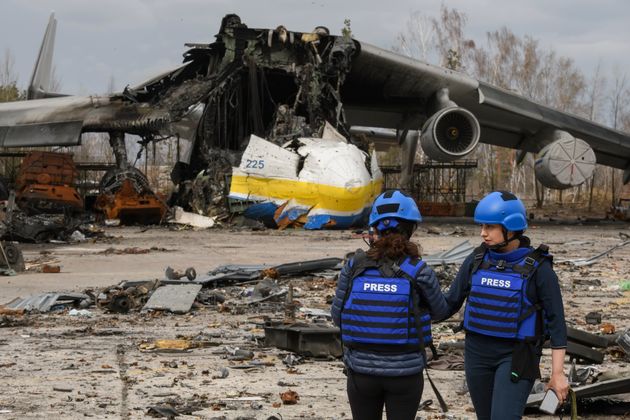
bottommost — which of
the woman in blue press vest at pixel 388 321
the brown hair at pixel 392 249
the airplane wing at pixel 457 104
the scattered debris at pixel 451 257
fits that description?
the scattered debris at pixel 451 257

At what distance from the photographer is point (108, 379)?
6.58m

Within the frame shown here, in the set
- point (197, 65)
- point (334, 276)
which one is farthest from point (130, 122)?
point (334, 276)

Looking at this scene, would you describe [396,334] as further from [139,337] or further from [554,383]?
[139,337]

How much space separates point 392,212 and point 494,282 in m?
0.62

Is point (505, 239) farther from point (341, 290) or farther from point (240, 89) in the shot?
point (240, 89)

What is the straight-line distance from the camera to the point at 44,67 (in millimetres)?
35500

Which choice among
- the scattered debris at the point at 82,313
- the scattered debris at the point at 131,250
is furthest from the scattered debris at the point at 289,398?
the scattered debris at the point at 131,250

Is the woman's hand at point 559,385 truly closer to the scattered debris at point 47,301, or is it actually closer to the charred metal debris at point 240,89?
the scattered debris at point 47,301

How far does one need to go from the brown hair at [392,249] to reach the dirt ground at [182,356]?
1.85 meters

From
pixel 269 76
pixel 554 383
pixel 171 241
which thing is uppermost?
pixel 269 76

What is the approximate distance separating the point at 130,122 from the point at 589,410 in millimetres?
20430

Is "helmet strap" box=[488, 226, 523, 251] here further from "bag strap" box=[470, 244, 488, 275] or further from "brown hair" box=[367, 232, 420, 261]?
"brown hair" box=[367, 232, 420, 261]

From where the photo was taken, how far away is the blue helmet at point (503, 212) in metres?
4.39

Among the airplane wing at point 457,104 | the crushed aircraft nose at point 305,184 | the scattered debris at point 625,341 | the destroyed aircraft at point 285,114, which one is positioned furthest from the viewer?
the airplane wing at point 457,104
